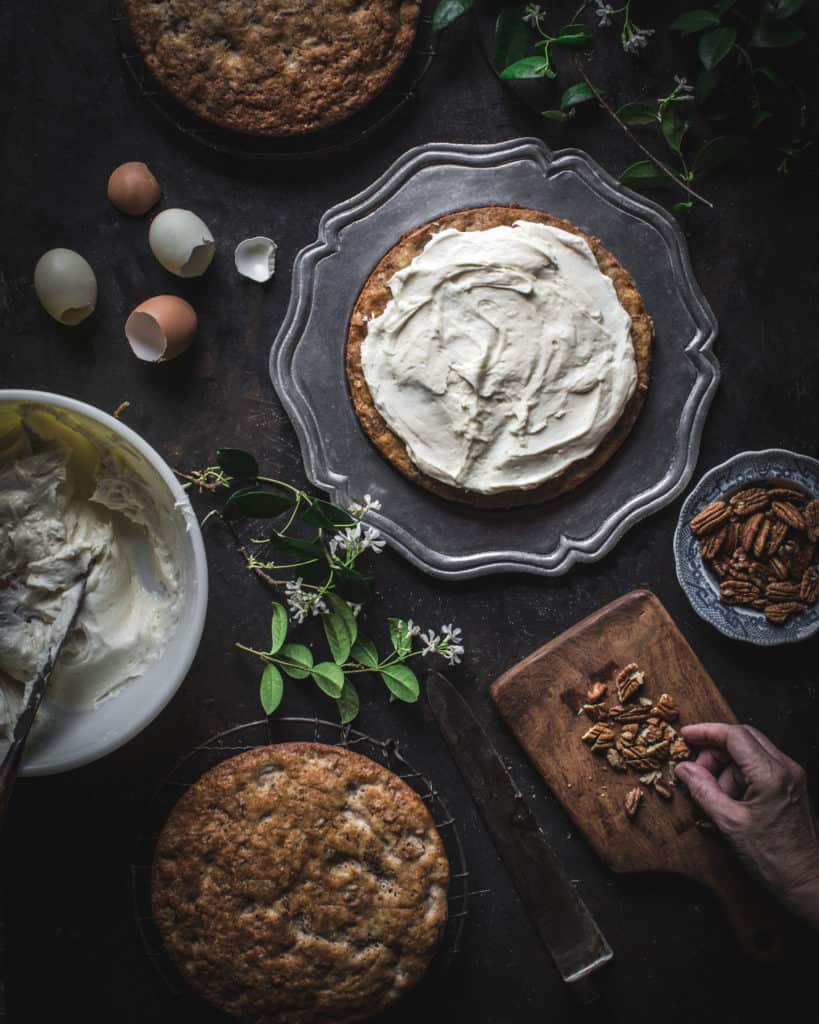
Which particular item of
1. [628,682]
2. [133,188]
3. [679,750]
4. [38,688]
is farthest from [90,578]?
[679,750]

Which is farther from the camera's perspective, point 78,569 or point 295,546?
point 295,546

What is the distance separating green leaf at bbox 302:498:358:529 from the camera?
1.93 metres

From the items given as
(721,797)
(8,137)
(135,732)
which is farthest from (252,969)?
(8,137)

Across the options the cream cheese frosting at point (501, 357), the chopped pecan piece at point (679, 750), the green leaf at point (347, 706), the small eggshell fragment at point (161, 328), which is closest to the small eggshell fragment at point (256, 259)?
the small eggshell fragment at point (161, 328)

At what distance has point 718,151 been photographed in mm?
2047

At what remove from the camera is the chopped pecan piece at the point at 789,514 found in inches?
78.4

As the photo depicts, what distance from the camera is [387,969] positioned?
1.91 m

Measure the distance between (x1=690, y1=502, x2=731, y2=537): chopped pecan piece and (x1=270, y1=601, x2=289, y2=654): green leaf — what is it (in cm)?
94

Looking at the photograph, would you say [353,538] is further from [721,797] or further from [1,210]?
[1,210]

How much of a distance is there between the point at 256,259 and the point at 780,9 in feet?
4.21

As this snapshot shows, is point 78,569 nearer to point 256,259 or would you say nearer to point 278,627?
point 278,627

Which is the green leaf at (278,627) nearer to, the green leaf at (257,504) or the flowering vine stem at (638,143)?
the green leaf at (257,504)

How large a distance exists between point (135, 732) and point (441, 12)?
1.67 metres

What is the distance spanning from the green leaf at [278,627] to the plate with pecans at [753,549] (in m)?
0.89
